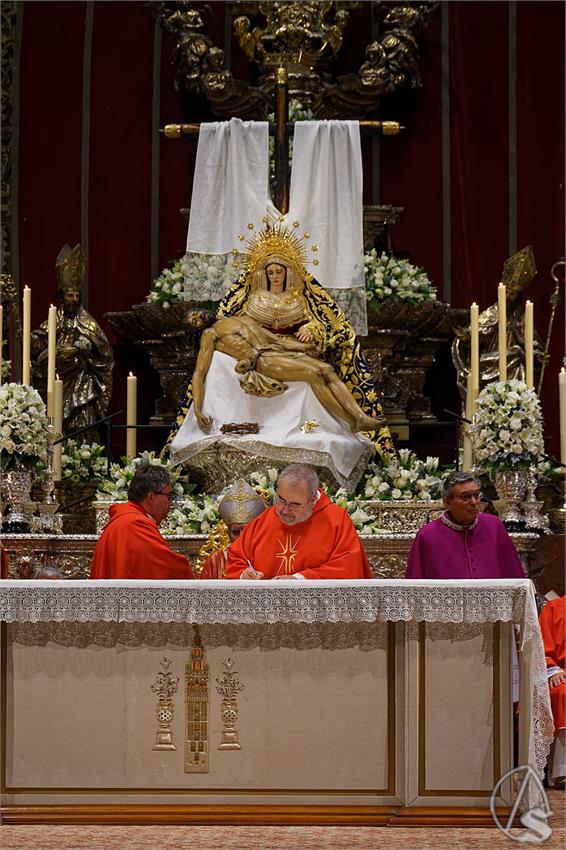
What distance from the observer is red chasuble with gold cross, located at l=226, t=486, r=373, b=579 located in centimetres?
667

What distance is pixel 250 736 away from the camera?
5.92m

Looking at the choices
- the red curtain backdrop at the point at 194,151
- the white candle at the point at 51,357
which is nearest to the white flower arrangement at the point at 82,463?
the white candle at the point at 51,357

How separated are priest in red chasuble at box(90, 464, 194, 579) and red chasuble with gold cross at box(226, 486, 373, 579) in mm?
278

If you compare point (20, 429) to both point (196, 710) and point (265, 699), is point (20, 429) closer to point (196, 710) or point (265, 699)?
point (196, 710)

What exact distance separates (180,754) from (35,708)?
2.00ft

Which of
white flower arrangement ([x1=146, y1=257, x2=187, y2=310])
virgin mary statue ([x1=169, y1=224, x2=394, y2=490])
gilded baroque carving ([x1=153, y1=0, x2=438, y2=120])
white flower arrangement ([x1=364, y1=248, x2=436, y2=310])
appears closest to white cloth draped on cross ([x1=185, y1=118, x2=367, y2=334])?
white flower arrangement ([x1=146, y1=257, x2=187, y2=310])

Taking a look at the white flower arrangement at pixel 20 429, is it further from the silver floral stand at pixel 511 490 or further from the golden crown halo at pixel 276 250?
the silver floral stand at pixel 511 490

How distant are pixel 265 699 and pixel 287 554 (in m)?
1.00

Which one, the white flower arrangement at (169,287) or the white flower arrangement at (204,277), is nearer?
the white flower arrangement at (204,277)

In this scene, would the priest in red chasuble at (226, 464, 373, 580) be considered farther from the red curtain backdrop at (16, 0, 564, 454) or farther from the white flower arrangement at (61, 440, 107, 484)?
the red curtain backdrop at (16, 0, 564, 454)

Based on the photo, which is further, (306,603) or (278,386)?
(278,386)

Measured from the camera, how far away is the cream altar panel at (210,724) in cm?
590

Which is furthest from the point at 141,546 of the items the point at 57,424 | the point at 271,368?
the point at 271,368

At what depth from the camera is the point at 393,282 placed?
33.9 feet
